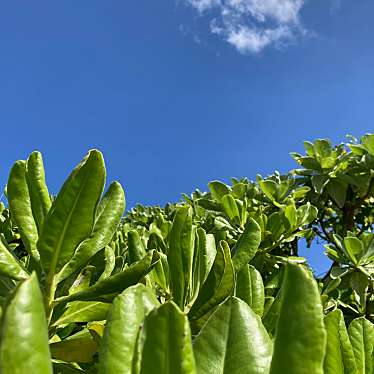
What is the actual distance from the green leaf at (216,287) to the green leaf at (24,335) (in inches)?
21.4

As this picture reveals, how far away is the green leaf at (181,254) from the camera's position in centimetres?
101

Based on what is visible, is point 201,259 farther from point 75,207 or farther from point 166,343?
point 166,343

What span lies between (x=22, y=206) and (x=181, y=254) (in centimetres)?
33

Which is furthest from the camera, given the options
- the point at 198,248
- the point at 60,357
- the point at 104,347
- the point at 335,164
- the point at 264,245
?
the point at 335,164

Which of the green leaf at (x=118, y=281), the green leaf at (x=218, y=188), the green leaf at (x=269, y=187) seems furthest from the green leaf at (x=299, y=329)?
the green leaf at (x=269, y=187)

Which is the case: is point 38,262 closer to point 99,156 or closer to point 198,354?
point 99,156

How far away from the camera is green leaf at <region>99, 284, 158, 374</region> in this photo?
49cm

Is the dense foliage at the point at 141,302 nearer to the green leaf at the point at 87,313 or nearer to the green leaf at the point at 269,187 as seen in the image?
the green leaf at the point at 87,313

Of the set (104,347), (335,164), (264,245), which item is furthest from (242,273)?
(335,164)

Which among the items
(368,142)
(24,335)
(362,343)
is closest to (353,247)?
(368,142)

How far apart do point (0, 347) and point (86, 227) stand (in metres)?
0.47

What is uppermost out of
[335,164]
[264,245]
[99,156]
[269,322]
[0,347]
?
[335,164]

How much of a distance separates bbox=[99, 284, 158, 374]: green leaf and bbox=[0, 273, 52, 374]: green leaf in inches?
3.5

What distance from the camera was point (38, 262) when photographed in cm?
94
